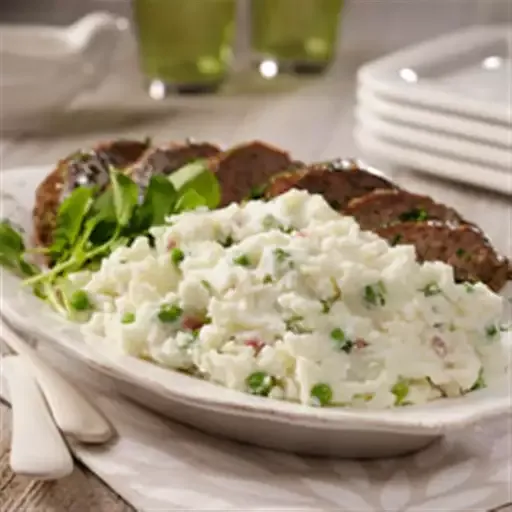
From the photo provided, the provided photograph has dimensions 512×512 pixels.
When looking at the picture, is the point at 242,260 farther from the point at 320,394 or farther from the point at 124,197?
the point at 124,197

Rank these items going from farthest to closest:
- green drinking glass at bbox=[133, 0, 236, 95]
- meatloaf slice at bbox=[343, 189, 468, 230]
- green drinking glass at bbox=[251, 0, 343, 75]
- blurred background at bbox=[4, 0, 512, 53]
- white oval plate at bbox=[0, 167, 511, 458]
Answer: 1. blurred background at bbox=[4, 0, 512, 53]
2. green drinking glass at bbox=[251, 0, 343, 75]
3. green drinking glass at bbox=[133, 0, 236, 95]
4. meatloaf slice at bbox=[343, 189, 468, 230]
5. white oval plate at bbox=[0, 167, 511, 458]

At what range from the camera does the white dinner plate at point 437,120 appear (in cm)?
182

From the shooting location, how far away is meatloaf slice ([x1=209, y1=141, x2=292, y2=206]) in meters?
1.59

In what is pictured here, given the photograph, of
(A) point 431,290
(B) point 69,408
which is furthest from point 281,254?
(B) point 69,408

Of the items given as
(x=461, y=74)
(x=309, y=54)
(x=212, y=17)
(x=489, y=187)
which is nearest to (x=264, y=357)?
(x=489, y=187)

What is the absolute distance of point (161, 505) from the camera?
101 cm

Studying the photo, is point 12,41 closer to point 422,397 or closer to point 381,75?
point 381,75

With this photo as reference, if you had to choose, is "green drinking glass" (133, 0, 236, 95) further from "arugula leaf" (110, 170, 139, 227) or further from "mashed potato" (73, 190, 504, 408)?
"mashed potato" (73, 190, 504, 408)

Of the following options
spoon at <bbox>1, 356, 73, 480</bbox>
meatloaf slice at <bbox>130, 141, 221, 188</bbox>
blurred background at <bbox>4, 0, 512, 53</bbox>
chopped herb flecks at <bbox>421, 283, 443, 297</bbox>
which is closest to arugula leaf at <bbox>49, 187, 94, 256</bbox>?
meatloaf slice at <bbox>130, 141, 221, 188</bbox>

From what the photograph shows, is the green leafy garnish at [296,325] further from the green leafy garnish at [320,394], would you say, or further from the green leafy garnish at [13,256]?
the green leafy garnish at [13,256]

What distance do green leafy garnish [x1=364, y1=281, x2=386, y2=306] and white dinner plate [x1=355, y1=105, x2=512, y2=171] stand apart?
78 cm

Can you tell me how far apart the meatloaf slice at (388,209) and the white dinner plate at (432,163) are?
14.7 inches

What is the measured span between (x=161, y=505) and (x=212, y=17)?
1.61 m

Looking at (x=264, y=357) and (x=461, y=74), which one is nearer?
(x=264, y=357)
